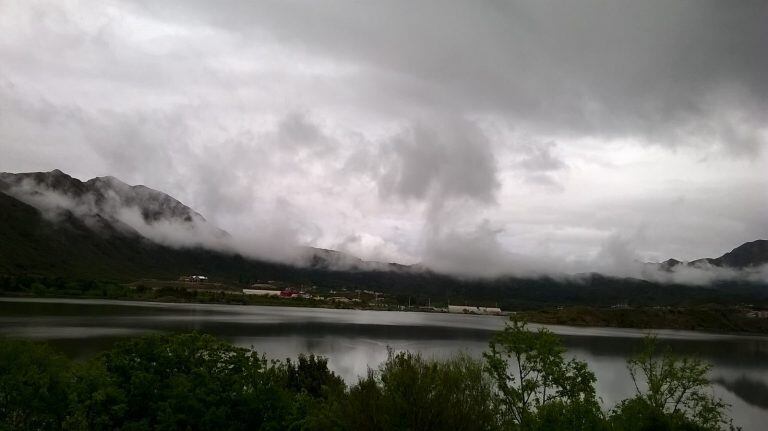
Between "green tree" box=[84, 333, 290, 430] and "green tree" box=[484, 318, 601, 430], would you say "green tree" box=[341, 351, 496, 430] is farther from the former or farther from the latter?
"green tree" box=[484, 318, 601, 430]

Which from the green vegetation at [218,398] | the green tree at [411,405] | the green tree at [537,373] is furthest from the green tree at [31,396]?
the green tree at [537,373]

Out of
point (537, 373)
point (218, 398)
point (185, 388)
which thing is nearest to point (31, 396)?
point (185, 388)

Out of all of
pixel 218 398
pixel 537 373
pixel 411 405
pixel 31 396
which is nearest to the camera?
pixel 411 405

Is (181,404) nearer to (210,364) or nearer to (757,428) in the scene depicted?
(210,364)

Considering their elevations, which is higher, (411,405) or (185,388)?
(411,405)

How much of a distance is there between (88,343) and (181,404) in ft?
157

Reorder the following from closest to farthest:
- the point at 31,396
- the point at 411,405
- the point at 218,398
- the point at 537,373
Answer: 1. the point at 411,405
2. the point at 31,396
3. the point at 218,398
4. the point at 537,373

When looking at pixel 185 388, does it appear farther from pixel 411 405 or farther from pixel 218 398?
pixel 411 405

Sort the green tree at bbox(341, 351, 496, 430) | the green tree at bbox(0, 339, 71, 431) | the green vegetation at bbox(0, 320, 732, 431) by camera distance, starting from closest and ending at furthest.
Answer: the green tree at bbox(341, 351, 496, 430) → the green vegetation at bbox(0, 320, 732, 431) → the green tree at bbox(0, 339, 71, 431)

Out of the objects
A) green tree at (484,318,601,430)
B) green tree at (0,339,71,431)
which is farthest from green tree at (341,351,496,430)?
green tree at (0,339,71,431)

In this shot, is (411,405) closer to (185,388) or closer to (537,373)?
(185,388)

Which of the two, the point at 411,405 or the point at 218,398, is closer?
the point at 411,405

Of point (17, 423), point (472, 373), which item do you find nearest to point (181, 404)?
point (17, 423)

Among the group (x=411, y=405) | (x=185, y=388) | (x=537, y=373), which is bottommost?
(x=537, y=373)
